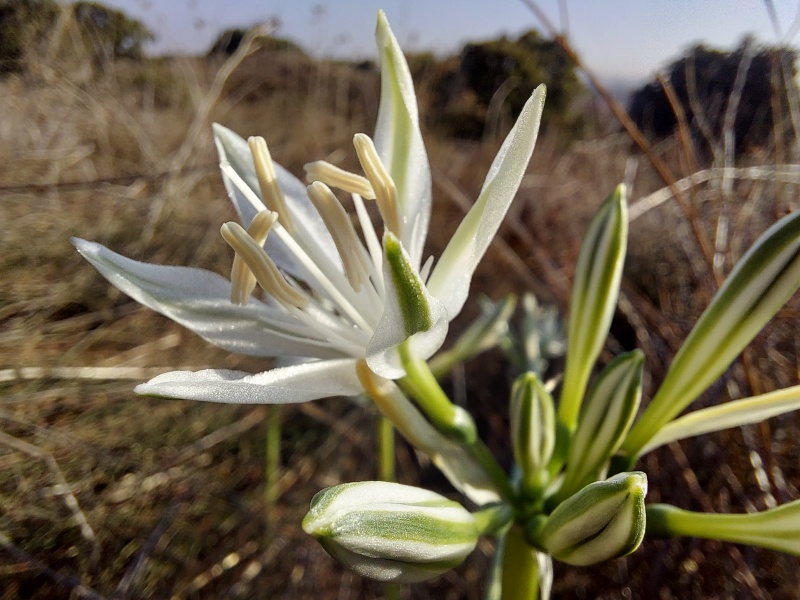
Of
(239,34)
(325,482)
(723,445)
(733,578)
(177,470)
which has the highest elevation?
(239,34)

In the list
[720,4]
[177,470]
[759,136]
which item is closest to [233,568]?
[177,470]

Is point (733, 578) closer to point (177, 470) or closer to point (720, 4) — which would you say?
point (720, 4)

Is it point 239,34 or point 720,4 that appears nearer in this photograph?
point 720,4

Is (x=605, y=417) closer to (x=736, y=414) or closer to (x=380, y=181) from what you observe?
(x=736, y=414)

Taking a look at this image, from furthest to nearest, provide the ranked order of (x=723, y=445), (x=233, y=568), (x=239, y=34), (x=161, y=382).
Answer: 1. (x=239, y=34)
2. (x=233, y=568)
3. (x=723, y=445)
4. (x=161, y=382)

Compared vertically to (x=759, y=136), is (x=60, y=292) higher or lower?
lower

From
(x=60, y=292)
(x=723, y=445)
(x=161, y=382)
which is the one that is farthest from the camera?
(x=60, y=292)

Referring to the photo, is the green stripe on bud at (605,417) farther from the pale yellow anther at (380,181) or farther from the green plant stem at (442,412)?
the pale yellow anther at (380,181)
